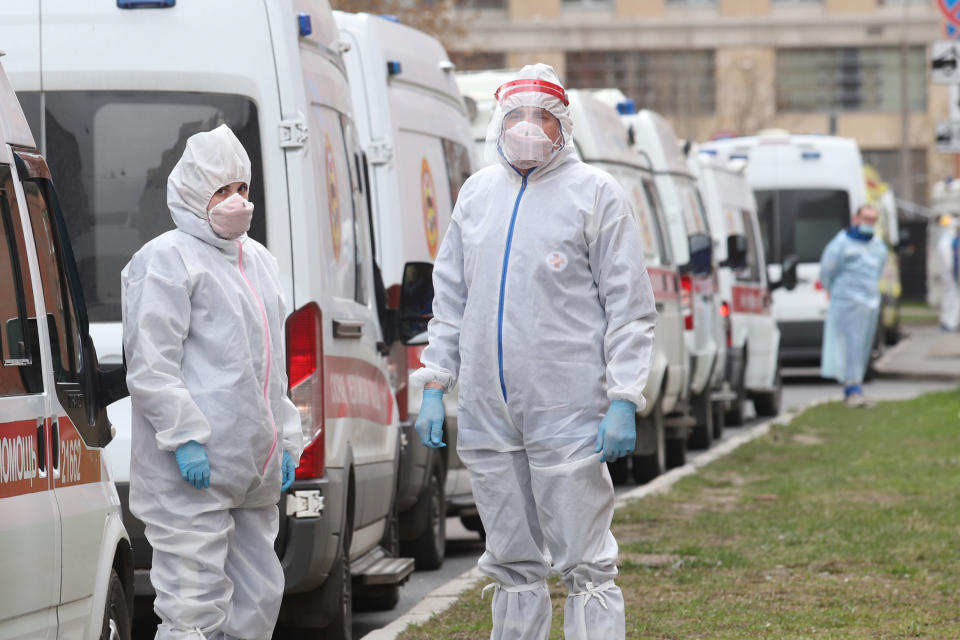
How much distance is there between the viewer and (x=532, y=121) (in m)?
5.61

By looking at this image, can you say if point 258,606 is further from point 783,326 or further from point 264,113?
point 783,326

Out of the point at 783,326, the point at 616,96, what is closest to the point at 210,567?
the point at 616,96

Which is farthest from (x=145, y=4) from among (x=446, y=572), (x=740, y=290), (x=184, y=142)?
(x=740, y=290)

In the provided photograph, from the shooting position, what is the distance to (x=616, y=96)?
16.4 meters

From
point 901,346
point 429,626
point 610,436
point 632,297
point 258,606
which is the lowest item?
point 901,346

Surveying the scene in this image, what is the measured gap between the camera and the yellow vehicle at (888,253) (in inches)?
1172

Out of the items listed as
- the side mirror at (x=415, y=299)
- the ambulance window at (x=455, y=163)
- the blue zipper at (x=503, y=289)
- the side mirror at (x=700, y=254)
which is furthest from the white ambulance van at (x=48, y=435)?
the side mirror at (x=700, y=254)

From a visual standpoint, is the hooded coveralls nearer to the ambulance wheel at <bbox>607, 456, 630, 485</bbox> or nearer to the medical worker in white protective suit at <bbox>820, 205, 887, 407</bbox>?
the medical worker in white protective suit at <bbox>820, 205, 887, 407</bbox>

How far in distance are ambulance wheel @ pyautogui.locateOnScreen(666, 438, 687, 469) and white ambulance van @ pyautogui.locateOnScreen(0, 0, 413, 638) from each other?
27.4ft

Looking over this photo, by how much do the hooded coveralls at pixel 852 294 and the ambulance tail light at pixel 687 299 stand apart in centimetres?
486

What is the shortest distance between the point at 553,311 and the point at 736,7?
189 ft

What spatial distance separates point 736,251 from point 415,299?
10.0m

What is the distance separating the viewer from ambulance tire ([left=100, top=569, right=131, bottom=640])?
17.2 feet

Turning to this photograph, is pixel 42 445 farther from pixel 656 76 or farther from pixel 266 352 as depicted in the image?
pixel 656 76
